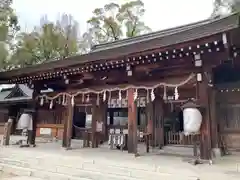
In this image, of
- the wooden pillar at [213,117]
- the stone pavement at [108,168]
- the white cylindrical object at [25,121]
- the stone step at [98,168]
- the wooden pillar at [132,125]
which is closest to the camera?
the stone pavement at [108,168]

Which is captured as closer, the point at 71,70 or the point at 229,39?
the point at 229,39

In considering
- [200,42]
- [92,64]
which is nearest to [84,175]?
[92,64]

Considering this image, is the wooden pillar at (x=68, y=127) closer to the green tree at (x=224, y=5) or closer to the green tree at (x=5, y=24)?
the green tree at (x=5, y=24)

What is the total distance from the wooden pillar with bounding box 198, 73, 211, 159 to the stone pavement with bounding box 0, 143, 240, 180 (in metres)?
0.39

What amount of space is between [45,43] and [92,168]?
67.5 feet

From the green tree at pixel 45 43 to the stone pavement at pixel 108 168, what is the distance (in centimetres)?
1677

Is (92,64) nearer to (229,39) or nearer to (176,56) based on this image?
(176,56)

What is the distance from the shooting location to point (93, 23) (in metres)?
24.9

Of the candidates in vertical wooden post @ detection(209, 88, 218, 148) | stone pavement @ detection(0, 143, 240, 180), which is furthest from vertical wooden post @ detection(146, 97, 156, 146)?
stone pavement @ detection(0, 143, 240, 180)

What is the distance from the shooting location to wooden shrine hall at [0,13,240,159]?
556 cm

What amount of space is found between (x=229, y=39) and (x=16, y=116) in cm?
1584

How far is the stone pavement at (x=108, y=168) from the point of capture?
4.41 meters

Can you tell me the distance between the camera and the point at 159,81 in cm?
684

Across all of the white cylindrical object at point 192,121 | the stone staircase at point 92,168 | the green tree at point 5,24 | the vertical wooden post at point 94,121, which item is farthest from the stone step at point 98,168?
the green tree at point 5,24
